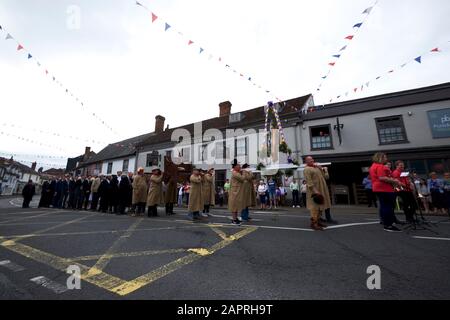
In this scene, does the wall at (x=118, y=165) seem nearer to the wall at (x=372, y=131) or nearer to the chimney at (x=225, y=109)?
the chimney at (x=225, y=109)

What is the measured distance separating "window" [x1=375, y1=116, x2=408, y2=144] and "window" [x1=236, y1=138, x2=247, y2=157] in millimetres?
10180

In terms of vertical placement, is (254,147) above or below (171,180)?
A: above

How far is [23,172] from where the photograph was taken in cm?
6112

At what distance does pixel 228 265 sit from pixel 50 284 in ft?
7.25

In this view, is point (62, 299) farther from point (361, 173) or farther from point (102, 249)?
point (361, 173)

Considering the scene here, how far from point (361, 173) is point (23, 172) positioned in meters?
79.3

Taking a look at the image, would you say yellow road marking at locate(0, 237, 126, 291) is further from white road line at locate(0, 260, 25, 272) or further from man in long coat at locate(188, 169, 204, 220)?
man in long coat at locate(188, 169, 204, 220)

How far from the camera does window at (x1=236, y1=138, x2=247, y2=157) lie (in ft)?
67.6

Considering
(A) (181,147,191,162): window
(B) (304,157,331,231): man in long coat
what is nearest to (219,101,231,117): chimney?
(A) (181,147,191,162): window

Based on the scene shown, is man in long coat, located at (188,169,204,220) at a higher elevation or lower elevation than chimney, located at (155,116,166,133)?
lower

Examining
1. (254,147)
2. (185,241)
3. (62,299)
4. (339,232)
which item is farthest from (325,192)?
(254,147)

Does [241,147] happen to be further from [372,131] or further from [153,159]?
[153,159]

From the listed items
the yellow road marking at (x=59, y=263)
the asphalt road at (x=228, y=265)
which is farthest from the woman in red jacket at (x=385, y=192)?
the yellow road marking at (x=59, y=263)

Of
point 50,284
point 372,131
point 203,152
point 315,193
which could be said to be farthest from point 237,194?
point 203,152
